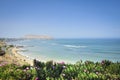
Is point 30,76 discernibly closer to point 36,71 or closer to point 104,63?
point 36,71

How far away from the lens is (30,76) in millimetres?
9648

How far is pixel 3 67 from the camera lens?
11.1 m

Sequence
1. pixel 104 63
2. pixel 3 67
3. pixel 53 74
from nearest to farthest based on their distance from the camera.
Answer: pixel 53 74 < pixel 3 67 < pixel 104 63

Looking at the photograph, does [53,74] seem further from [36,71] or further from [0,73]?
[0,73]

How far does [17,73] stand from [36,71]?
100cm

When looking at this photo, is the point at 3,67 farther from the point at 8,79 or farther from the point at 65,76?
the point at 65,76

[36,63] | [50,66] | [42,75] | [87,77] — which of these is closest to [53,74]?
[42,75]

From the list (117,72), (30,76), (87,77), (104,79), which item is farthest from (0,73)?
(117,72)

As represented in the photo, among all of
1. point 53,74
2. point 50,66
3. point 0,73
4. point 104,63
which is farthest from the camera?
point 104,63

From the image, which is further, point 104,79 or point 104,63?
point 104,63

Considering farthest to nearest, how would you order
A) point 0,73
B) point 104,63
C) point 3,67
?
point 104,63
point 3,67
point 0,73

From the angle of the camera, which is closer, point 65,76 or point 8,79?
point 8,79

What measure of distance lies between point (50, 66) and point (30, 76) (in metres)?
2.39

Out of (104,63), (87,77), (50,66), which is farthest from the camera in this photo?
(104,63)
